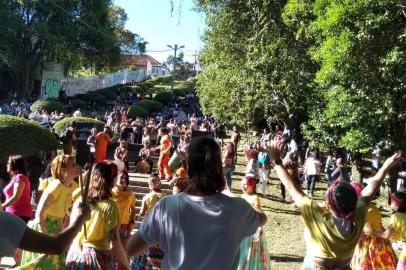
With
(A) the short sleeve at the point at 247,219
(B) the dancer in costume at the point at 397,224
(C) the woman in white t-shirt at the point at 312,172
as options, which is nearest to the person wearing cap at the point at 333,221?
(A) the short sleeve at the point at 247,219

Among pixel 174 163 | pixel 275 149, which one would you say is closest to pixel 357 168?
pixel 174 163

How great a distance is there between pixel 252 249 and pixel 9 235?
14.7ft

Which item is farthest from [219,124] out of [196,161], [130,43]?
[130,43]

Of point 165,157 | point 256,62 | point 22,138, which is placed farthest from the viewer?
point 256,62

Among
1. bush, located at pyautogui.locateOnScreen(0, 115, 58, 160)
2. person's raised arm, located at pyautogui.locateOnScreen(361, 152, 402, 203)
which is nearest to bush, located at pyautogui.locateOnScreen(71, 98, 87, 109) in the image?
bush, located at pyautogui.locateOnScreen(0, 115, 58, 160)

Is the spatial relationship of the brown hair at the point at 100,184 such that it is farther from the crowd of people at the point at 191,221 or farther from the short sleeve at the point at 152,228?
the short sleeve at the point at 152,228

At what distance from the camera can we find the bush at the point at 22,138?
50.9 feet

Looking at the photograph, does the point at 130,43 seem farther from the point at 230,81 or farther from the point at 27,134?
the point at 27,134

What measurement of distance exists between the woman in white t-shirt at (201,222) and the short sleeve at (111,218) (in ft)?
5.97

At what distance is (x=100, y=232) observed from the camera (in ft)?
14.5

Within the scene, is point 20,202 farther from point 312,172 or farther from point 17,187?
point 312,172

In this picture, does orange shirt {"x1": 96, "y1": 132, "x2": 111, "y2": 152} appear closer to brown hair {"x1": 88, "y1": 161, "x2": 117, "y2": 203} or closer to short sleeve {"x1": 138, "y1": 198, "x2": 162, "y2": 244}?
brown hair {"x1": 88, "y1": 161, "x2": 117, "y2": 203}

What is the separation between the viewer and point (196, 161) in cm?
259

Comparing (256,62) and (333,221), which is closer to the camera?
(333,221)
